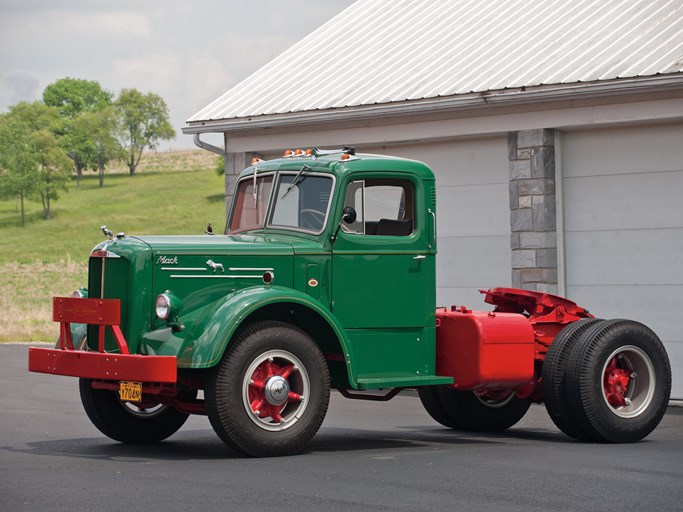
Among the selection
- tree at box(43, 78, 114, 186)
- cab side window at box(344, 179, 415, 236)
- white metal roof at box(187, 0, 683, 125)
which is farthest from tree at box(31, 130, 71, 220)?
cab side window at box(344, 179, 415, 236)

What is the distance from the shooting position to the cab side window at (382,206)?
408 inches

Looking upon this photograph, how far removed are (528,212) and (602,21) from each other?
3.15m

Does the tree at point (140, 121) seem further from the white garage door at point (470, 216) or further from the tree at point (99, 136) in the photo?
the white garage door at point (470, 216)

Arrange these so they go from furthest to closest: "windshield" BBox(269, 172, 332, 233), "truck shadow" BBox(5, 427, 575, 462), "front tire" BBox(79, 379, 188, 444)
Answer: "front tire" BBox(79, 379, 188, 444), "windshield" BBox(269, 172, 332, 233), "truck shadow" BBox(5, 427, 575, 462)

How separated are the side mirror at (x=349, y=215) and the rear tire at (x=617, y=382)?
7.42 feet

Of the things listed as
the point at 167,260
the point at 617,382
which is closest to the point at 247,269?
the point at 167,260

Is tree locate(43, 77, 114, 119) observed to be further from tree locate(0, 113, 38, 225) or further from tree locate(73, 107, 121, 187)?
tree locate(0, 113, 38, 225)

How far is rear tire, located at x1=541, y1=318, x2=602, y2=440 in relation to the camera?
35.2 feet

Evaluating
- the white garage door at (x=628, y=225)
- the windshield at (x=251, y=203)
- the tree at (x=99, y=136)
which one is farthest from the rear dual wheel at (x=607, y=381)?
the tree at (x=99, y=136)

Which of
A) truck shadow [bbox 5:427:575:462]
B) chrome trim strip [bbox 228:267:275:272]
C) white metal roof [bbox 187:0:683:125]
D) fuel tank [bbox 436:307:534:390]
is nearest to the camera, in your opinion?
truck shadow [bbox 5:427:575:462]

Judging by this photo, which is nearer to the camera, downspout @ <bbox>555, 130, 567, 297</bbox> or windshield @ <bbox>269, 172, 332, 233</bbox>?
windshield @ <bbox>269, 172, 332, 233</bbox>

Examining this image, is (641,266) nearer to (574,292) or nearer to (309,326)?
(574,292)

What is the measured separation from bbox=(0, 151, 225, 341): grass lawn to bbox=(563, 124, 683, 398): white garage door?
32658 mm

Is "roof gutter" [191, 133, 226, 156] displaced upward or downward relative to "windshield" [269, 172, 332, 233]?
upward
